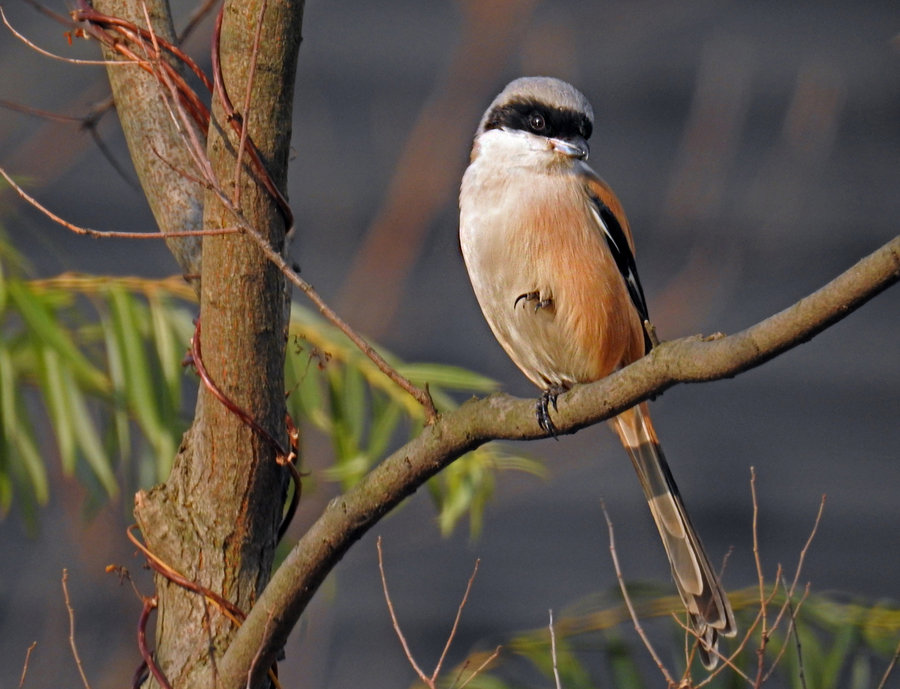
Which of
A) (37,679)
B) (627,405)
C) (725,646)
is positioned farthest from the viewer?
(37,679)

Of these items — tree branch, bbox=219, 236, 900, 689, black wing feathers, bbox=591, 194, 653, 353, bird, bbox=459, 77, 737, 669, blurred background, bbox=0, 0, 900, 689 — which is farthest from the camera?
blurred background, bbox=0, 0, 900, 689

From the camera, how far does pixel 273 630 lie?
5.06 ft

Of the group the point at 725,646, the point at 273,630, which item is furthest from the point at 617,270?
the point at 273,630

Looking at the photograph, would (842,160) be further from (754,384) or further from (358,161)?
(358,161)

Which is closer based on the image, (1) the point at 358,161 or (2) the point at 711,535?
(2) the point at 711,535

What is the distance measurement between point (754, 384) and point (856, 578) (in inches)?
28.2

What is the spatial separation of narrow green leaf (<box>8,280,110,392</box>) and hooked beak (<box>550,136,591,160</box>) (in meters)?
1.14

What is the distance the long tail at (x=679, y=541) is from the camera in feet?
7.59

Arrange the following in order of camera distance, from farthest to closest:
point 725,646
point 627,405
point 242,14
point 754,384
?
point 754,384
point 725,646
point 242,14
point 627,405

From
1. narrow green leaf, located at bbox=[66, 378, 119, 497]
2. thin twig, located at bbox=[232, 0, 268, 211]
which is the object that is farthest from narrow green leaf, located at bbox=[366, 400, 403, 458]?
thin twig, located at bbox=[232, 0, 268, 211]

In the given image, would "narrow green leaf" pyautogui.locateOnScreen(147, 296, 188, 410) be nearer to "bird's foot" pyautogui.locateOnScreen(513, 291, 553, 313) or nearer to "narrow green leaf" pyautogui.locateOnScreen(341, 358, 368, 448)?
"narrow green leaf" pyautogui.locateOnScreen(341, 358, 368, 448)

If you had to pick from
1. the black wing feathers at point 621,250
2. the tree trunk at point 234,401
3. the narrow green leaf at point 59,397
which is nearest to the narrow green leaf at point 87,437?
the narrow green leaf at point 59,397

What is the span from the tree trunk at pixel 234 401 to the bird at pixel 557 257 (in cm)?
81

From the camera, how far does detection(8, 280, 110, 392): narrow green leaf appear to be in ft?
7.43
